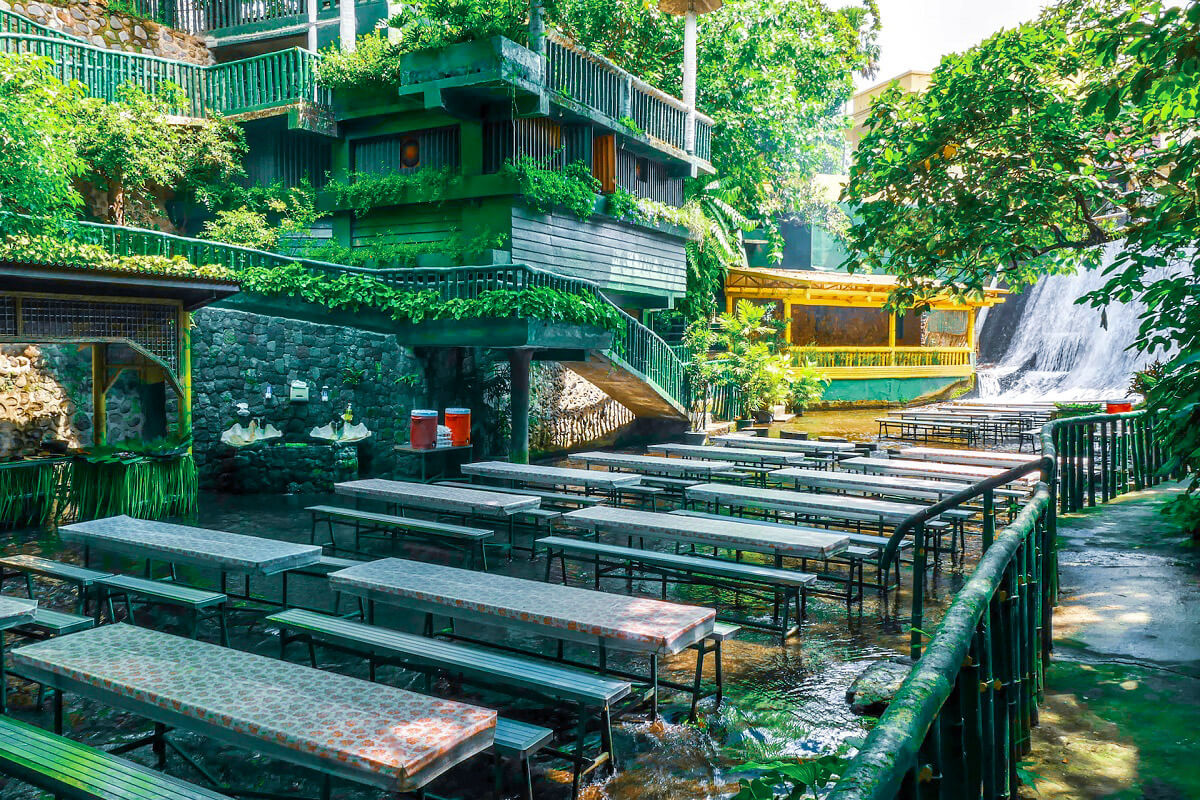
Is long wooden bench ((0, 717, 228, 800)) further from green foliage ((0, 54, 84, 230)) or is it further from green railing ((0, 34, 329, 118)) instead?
green railing ((0, 34, 329, 118))

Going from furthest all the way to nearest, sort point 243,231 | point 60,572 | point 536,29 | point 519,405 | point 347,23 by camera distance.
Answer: point 347,23
point 243,231
point 536,29
point 519,405
point 60,572

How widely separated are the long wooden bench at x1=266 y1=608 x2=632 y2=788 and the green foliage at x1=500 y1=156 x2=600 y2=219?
12.9 m

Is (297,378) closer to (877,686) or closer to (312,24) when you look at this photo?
(877,686)

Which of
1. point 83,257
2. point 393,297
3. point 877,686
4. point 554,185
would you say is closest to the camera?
point 877,686

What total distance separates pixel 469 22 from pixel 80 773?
52.2 feet

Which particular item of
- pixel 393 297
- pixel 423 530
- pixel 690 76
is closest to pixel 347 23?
pixel 690 76

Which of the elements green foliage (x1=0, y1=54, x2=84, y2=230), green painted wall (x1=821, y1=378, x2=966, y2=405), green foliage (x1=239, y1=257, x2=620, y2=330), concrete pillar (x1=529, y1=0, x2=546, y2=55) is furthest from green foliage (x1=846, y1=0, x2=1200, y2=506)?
green painted wall (x1=821, y1=378, x2=966, y2=405)

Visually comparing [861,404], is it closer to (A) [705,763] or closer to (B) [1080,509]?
(B) [1080,509]

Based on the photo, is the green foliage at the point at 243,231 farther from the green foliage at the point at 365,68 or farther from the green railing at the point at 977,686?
the green railing at the point at 977,686

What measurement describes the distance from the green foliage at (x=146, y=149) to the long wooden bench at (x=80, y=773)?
17.6 meters

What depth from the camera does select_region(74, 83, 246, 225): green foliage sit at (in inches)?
699

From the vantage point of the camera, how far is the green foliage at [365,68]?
18.5m

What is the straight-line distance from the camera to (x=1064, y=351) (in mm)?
33250

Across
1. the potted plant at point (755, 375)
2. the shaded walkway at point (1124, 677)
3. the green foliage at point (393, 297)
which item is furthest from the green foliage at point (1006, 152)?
the potted plant at point (755, 375)
